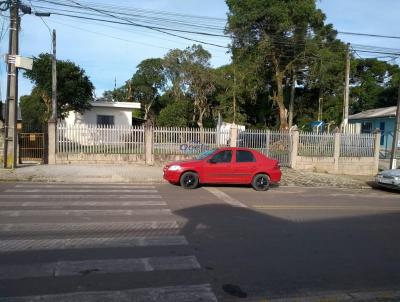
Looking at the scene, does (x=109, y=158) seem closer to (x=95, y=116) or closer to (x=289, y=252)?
(x=289, y=252)

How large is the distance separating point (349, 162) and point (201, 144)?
27.8ft

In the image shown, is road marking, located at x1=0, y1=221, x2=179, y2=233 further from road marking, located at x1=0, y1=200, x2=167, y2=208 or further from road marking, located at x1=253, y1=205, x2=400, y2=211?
road marking, located at x1=253, y1=205, x2=400, y2=211

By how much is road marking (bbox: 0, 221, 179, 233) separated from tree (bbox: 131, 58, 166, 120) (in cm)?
5841

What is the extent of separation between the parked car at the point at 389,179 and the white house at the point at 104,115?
75.8 feet

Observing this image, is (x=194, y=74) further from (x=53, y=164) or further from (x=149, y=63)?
(x=53, y=164)

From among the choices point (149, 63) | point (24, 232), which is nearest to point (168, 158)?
point (24, 232)

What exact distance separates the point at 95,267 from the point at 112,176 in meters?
11.2

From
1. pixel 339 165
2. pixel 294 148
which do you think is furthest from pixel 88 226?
pixel 339 165

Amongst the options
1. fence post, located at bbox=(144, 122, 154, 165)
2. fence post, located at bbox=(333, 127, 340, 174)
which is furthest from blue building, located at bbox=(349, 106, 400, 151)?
fence post, located at bbox=(144, 122, 154, 165)

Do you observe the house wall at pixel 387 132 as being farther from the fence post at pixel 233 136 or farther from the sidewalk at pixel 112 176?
the fence post at pixel 233 136

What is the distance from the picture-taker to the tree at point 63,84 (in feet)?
105

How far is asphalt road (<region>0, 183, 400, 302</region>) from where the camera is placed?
4.86m

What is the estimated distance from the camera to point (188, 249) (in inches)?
255

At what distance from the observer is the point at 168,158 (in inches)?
818
